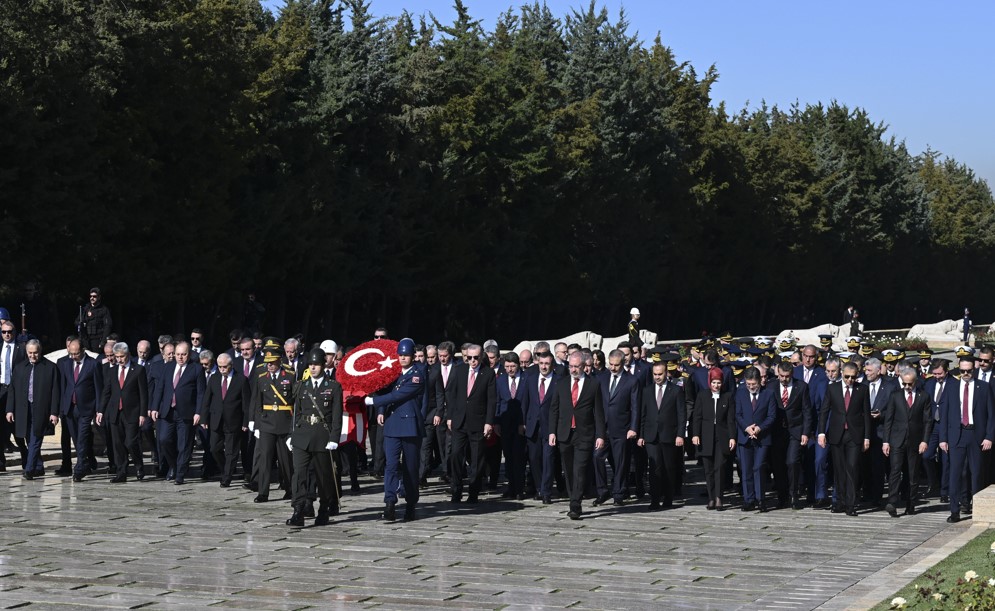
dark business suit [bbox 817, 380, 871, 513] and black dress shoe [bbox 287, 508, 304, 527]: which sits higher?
dark business suit [bbox 817, 380, 871, 513]

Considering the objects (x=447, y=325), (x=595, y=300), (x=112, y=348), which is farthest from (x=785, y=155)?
(x=112, y=348)

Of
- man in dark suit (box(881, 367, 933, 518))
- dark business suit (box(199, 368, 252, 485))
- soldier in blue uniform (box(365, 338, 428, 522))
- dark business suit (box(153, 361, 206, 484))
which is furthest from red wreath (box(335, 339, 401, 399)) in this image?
man in dark suit (box(881, 367, 933, 518))

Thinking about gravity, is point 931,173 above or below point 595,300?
above

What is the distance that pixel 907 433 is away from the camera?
1956cm

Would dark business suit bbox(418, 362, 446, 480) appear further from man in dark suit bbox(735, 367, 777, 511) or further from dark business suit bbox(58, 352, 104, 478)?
dark business suit bbox(58, 352, 104, 478)

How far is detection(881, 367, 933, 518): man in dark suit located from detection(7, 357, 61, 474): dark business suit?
10.4 meters

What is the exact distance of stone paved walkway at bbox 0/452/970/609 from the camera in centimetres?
1320

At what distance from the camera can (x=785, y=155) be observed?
3573 inches

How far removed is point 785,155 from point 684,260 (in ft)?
58.4

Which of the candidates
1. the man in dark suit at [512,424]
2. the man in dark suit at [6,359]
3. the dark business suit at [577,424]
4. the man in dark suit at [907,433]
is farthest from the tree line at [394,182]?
the man in dark suit at [907,433]

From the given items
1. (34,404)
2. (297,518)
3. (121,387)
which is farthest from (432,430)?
(34,404)

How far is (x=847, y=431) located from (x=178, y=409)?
8.40 metres

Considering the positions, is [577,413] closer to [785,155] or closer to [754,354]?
[754,354]

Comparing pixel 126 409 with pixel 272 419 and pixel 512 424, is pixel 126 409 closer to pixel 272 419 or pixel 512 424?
pixel 272 419
